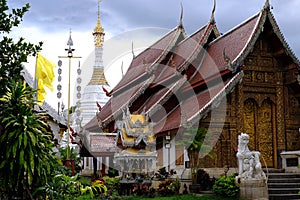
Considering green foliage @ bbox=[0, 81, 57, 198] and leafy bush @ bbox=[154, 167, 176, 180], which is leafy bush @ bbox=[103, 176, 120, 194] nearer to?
leafy bush @ bbox=[154, 167, 176, 180]

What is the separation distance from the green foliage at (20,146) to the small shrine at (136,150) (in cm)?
554

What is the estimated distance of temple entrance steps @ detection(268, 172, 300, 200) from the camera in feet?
42.4

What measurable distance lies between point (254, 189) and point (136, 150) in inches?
168

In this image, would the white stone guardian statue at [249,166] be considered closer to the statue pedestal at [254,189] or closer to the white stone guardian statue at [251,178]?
the white stone guardian statue at [251,178]

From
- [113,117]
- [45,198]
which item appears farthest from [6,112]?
[113,117]

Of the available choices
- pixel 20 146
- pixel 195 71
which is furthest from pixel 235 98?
pixel 20 146

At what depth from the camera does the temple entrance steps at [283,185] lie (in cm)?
1291

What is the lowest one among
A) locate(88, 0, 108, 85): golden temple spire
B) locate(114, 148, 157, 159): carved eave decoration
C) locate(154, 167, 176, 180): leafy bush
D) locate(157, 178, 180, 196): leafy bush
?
locate(157, 178, 180, 196): leafy bush

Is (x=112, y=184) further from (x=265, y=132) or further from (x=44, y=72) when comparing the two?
(x=265, y=132)

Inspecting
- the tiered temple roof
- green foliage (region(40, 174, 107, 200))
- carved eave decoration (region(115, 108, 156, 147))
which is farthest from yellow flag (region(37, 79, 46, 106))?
the tiered temple roof

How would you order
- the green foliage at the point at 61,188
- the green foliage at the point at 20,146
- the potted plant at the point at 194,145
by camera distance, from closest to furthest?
the green foliage at the point at 20,146, the green foliage at the point at 61,188, the potted plant at the point at 194,145

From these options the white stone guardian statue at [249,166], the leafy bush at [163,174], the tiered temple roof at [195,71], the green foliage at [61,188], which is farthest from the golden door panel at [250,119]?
the green foliage at [61,188]

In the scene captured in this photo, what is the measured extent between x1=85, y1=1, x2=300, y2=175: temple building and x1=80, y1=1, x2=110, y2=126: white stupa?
19086 mm

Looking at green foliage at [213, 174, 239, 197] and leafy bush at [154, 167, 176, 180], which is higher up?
leafy bush at [154, 167, 176, 180]
